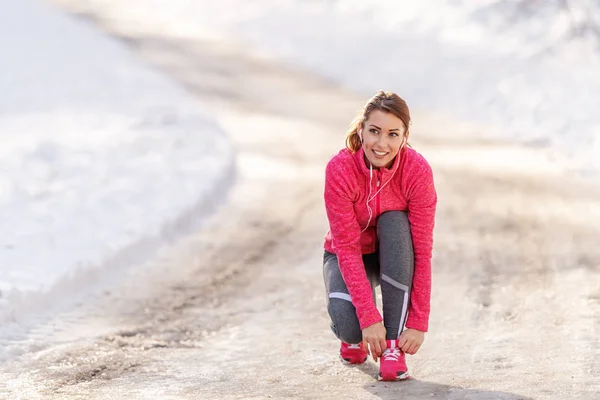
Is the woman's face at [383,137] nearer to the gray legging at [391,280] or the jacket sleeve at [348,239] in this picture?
the jacket sleeve at [348,239]

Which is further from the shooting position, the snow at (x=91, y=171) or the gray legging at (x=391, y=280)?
the snow at (x=91, y=171)

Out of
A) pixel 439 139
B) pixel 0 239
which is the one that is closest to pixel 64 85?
pixel 439 139

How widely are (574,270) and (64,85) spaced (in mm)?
9387

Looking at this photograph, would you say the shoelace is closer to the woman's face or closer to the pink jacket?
the pink jacket

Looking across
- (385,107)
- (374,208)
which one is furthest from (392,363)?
(385,107)

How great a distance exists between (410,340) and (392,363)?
117 millimetres

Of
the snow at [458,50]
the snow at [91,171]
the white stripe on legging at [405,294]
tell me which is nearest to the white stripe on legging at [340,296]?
the white stripe on legging at [405,294]

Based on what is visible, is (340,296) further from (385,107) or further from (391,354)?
(385,107)

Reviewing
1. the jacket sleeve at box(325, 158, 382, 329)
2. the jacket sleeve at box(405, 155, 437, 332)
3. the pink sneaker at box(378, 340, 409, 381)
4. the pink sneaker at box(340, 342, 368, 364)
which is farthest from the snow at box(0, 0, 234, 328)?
the jacket sleeve at box(405, 155, 437, 332)

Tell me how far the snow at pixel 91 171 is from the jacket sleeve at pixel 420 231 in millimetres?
2209

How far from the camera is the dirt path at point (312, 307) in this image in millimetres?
4176

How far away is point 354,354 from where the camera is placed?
4.48m

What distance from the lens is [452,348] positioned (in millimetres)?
4703

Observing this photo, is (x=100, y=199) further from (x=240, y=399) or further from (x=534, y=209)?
(x=240, y=399)
